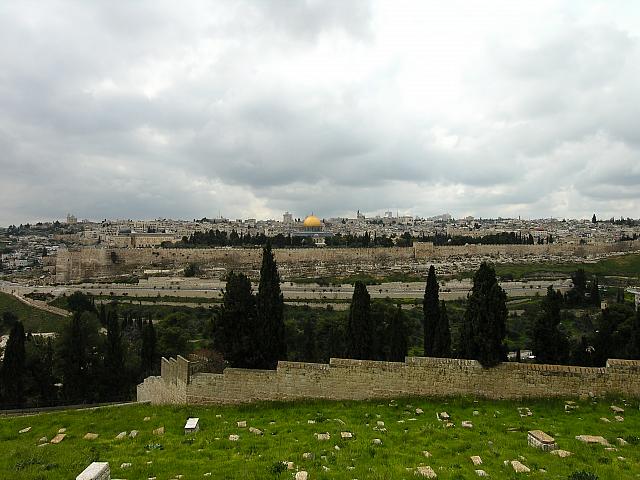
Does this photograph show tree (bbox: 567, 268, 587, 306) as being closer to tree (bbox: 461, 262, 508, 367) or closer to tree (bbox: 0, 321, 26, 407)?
tree (bbox: 461, 262, 508, 367)

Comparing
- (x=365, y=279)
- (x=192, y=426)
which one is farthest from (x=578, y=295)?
(x=192, y=426)

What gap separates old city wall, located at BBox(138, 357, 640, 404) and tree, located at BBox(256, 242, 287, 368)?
1381 mm

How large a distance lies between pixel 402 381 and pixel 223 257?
71755 mm

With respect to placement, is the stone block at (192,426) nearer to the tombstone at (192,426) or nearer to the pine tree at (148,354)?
the tombstone at (192,426)

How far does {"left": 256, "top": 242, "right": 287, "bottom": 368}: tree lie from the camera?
12.8m

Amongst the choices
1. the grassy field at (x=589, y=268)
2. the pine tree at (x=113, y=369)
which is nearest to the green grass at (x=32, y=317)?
the pine tree at (x=113, y=369)

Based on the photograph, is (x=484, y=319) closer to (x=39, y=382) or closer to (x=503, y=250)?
(x=39, y=382)

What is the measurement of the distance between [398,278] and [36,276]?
6150 cm

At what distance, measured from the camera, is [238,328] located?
12781mm

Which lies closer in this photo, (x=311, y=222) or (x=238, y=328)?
(x=238, y=328)

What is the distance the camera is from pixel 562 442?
7.31 meters

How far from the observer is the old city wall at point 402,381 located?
371 inches

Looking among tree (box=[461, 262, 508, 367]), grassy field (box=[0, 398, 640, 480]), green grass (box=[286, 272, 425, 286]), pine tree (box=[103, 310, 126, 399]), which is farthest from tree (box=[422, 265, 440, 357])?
green grass (box=[286, 272, 425, 286])

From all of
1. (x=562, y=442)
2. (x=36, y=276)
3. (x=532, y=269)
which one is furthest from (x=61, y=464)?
(x=36, y=276)
